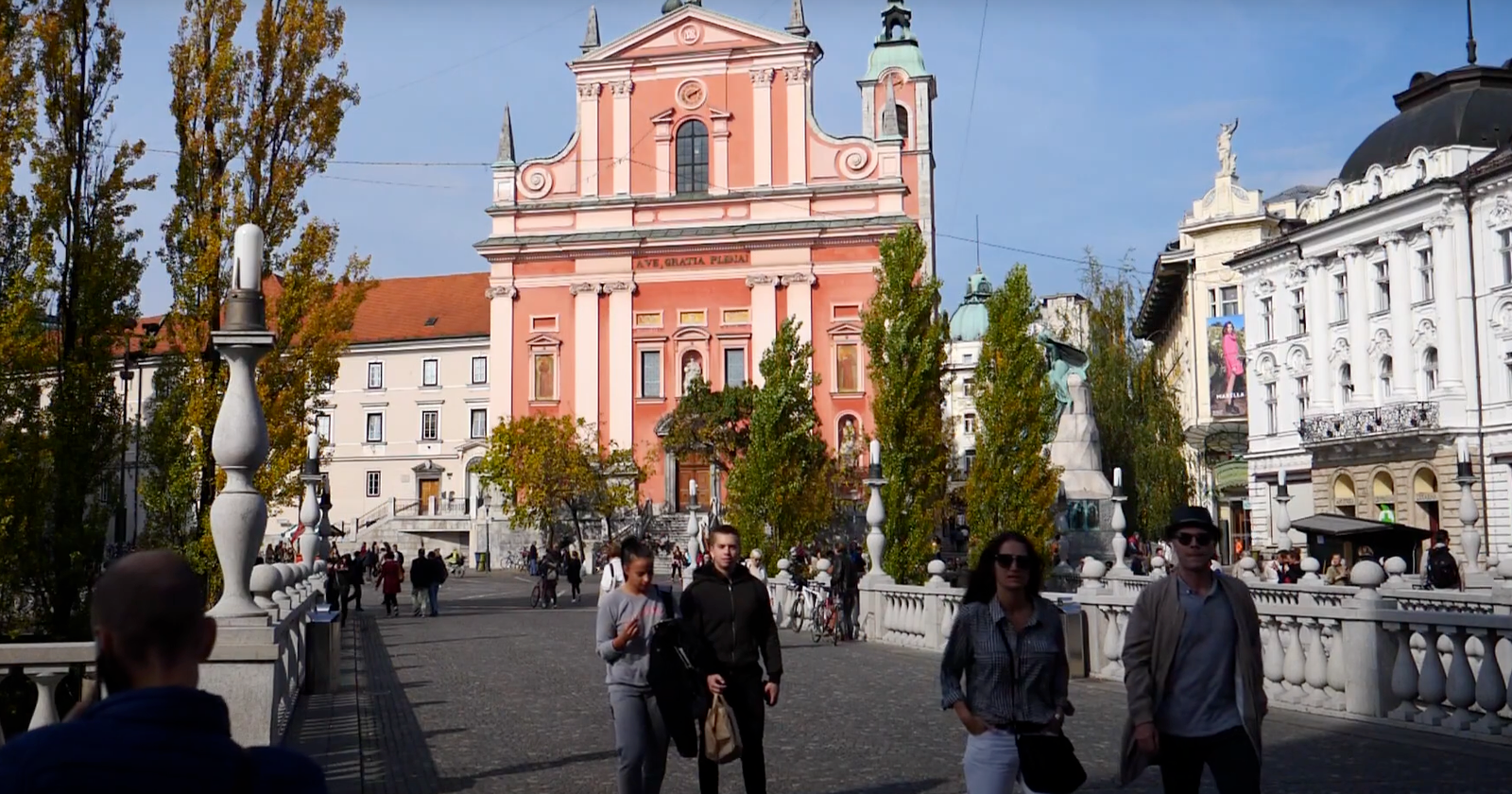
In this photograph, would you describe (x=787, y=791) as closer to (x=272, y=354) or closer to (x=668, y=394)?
(x=272, y=354)

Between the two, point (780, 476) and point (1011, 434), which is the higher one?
point (1011, 434)

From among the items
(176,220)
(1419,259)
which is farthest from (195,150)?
(1419,259)

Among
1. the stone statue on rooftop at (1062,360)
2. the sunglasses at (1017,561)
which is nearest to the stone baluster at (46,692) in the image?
the sunglasses at (1017,561)

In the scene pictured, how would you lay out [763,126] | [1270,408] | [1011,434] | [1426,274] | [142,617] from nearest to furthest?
1. [142,617]
2. [1011,434]
3. [1426,274]
4. [1270,408]
5. [763,126]

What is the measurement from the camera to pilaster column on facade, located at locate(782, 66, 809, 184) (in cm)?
5994

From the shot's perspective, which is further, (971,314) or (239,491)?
(971,314)

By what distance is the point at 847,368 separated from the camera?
59938 millimetres

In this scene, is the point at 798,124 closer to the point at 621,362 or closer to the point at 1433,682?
the point at 621,362

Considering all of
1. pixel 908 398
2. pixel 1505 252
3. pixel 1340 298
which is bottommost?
pixel 908 398

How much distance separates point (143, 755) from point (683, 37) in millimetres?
61078

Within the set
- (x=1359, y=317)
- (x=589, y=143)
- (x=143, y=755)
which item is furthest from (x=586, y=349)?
(x=143, y=755)

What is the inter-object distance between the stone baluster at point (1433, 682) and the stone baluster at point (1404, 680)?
18 centimetres

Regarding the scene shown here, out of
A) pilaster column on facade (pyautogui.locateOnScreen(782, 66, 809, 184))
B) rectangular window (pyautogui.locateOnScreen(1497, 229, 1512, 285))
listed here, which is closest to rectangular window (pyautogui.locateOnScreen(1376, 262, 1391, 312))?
rectangular window (pyautogui.locateOnScreen(1497, 229, 1512, 285))

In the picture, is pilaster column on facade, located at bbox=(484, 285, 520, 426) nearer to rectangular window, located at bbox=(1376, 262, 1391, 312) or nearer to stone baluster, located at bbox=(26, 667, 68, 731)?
rectangular window, located at bbox=(1376, 262, 1391, 312)
